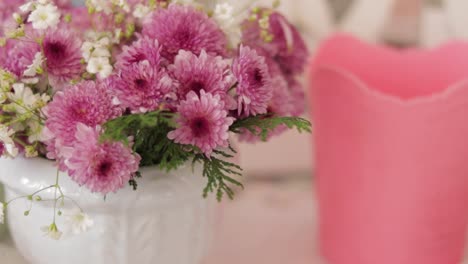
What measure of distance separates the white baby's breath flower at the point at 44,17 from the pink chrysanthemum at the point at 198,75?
0.11 m

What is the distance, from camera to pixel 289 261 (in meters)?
0.76

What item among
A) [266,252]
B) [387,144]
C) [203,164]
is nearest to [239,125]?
[203,164]

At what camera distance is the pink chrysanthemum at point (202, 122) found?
1.44 feet

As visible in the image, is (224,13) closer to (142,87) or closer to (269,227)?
(142,87)

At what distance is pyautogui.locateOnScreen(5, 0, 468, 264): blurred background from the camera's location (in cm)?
84

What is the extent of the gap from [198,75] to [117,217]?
15 cm

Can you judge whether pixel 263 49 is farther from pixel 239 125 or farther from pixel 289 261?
pixel 289 261

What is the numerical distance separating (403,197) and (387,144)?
69 millimetres

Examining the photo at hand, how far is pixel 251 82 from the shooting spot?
463 mm

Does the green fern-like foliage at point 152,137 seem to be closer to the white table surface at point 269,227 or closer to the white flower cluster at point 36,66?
the white flower cluster at point 36,66

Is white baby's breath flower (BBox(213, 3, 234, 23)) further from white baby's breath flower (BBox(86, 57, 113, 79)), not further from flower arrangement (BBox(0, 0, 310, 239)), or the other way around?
white baby's breath flower (BBox(86, 57, 113, 79))

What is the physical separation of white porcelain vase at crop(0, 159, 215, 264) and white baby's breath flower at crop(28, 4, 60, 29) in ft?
0.41

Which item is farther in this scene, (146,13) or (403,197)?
(403,197)

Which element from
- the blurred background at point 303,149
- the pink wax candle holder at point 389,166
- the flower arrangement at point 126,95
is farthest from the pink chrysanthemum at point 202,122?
the blurred background at point 303,149
